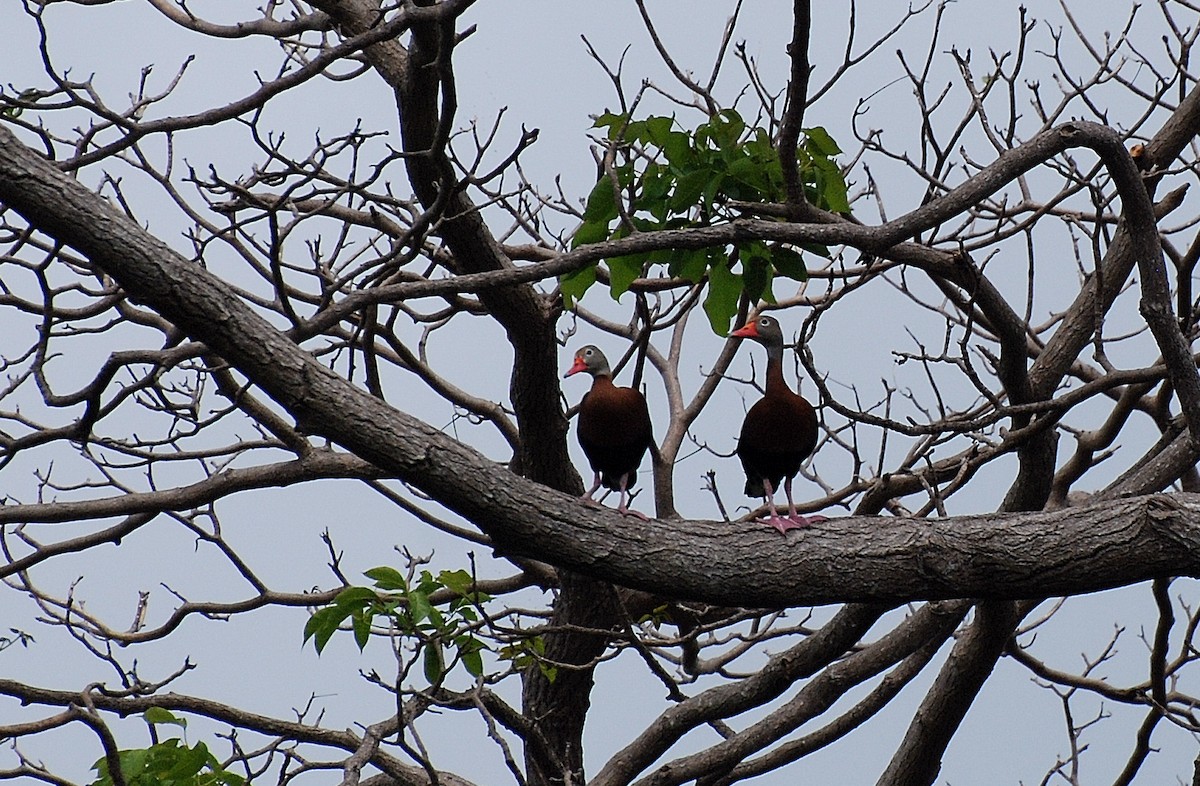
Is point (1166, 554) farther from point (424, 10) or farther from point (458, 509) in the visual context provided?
point (424, 10)

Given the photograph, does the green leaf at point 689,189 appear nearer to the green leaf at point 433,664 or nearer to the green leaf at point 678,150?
the green leaf at point 678,150

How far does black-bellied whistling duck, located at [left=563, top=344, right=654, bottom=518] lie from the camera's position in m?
4.36

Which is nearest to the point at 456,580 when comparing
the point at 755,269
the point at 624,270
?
the point at 624,270

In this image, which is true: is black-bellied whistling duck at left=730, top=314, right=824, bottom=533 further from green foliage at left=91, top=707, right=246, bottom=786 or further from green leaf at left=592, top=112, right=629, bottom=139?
green foliage at left=91, top=707, right=246, bottom=786

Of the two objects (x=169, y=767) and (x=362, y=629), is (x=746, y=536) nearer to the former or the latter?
(x=362, y=629)

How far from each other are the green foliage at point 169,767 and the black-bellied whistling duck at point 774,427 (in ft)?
6.14

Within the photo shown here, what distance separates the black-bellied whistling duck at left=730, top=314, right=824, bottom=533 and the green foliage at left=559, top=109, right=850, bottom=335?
73 centimetres

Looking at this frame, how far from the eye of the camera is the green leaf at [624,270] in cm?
330

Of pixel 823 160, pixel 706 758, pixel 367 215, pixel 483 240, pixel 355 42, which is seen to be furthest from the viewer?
pixel 367 215

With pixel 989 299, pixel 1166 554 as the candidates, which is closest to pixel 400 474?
pixel 989 299

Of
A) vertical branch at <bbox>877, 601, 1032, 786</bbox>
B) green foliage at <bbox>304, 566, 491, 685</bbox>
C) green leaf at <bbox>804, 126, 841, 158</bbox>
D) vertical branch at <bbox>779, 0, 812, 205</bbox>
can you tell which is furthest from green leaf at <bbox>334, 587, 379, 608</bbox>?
vertical branch at <bbox>877, 601, 1032, 786</bbox>

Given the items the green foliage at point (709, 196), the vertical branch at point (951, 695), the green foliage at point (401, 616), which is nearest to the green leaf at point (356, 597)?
the green foliage at point (401, 616)

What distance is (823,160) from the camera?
341cm

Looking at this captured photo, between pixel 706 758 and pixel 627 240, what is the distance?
2.41 metres
